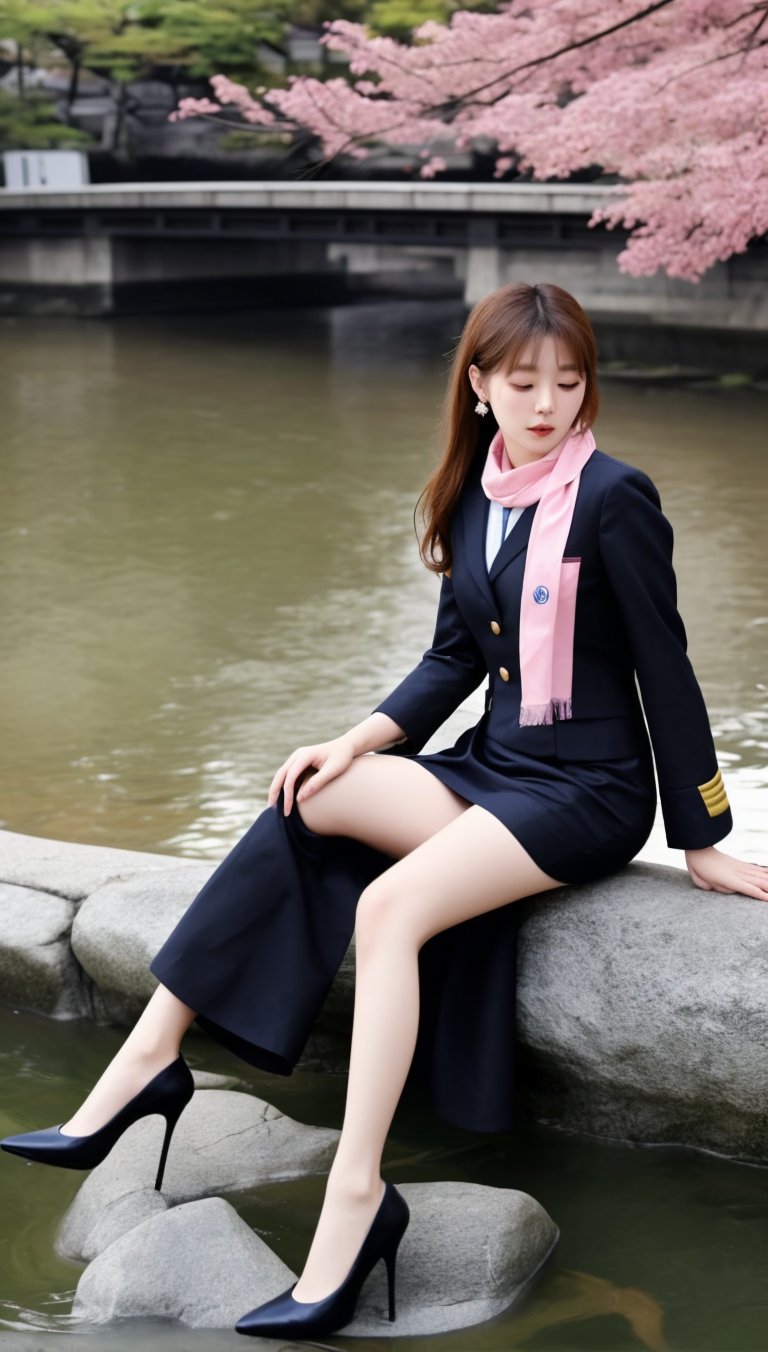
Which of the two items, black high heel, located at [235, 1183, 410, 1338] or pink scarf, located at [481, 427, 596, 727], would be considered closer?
black high heel, located at [235, 1183, 410, 1338]

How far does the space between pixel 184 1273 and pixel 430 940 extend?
0.67 metres

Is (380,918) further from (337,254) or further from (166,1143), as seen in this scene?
(337,254)

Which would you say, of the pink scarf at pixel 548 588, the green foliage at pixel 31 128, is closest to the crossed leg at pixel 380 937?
the pink scarf at pixel 548 588

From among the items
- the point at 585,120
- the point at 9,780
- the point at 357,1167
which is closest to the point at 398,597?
the point at 9,780

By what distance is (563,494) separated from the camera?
2.54 metres

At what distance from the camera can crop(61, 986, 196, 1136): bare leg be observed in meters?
2.47

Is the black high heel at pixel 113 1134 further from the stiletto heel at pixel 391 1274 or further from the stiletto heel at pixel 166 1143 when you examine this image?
the stiletto heel at pixel 391 1274

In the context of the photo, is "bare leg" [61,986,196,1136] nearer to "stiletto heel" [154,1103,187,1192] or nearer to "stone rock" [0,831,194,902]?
"stiletto heel" [154,1103,187,1192]

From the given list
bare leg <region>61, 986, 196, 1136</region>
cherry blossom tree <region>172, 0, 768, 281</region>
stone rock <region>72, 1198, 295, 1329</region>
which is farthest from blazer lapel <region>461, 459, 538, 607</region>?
cherry blossom tree <region>172, 0, 768, 281</region>

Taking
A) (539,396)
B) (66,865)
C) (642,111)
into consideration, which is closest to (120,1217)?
(66,865)

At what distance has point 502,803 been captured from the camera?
8.24ft

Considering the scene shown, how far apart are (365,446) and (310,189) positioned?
7.32 m

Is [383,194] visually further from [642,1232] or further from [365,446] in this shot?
[642,1232]

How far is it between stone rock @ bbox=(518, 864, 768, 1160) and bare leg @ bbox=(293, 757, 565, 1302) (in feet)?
0.47
